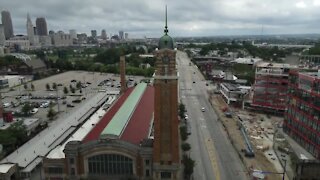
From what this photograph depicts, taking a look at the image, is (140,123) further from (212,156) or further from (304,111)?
(304,111)

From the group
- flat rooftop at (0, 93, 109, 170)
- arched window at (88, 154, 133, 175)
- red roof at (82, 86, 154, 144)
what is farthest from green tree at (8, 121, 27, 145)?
arched window at (88, 154, 133, 175)

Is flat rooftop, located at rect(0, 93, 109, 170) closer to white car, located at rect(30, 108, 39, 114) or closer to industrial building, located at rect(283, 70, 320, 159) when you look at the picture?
white car, located at rect(30, 108, 39, 114)

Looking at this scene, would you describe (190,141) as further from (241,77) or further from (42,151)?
(241,77)

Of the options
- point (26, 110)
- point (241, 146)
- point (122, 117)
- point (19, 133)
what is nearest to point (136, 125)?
point (122, 117)

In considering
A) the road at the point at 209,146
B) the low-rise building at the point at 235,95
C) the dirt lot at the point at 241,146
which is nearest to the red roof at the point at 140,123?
the road at the point at 209,146

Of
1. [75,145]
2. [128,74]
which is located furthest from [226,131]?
[128,74]

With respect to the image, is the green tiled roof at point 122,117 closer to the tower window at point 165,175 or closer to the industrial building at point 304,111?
the tower window at point 165,175

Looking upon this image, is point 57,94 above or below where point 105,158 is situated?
below
